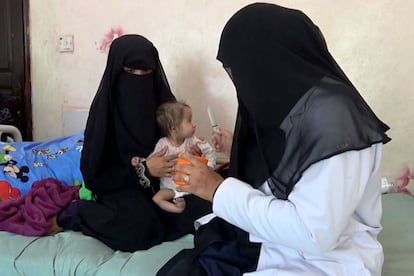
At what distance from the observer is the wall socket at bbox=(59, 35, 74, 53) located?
108 inches

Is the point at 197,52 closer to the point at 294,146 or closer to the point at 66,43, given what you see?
the point at 66,43

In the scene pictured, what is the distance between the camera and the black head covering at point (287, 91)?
920 mm

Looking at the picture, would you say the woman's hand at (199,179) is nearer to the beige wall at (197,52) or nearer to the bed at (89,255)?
the bed at (89,255)

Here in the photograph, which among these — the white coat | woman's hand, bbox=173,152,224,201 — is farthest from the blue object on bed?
the white coat

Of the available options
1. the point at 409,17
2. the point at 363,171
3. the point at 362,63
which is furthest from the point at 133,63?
the point at 409,17

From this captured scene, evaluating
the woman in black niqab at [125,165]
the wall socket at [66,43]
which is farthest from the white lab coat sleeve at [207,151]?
the wall socket at [66,43]

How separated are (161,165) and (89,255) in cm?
43

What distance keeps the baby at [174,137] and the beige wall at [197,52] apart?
2.39 feet

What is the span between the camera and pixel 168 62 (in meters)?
2.62

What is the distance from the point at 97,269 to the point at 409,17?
1.99 metres

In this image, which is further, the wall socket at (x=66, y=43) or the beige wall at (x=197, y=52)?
the wall socket at (x=66, y=43)

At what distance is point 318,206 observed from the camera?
90 centimetres

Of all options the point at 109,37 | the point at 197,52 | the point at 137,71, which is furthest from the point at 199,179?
the point at 109,37

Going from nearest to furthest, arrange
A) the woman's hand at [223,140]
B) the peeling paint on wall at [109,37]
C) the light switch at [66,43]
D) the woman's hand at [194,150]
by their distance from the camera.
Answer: the woman's hand at [223,140]
the woman's hand at [194,150]
the peeling paint on wall at [109,37]
the light switch at [66,43]
